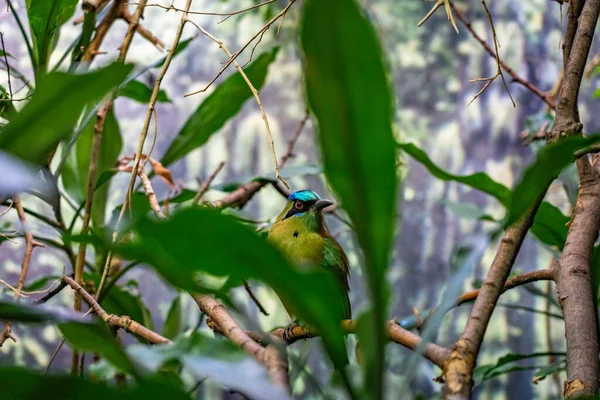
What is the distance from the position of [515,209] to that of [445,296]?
9 centimetres

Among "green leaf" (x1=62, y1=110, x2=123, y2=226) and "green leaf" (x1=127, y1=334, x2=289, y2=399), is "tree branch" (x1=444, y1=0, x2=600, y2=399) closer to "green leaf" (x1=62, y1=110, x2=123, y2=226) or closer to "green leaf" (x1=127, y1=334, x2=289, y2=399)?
"green leaf" (x1=127, y1=334, x2=289, y2=399)

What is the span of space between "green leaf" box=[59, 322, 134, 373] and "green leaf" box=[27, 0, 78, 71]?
0.89 meters

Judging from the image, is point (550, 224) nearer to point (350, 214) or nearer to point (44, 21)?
point (350, 214)

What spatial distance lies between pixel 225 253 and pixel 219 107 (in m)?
1.11

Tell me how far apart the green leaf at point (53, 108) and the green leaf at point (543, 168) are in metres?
0.36

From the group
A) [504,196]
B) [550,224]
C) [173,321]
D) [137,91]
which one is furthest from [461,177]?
[173,321]

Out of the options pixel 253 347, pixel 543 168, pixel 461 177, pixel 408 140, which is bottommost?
pixel 253 347

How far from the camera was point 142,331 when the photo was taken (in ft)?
2.36

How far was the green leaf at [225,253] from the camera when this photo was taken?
443 mm

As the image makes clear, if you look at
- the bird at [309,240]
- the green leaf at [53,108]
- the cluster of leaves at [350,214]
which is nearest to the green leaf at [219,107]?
the bird at [309,240]

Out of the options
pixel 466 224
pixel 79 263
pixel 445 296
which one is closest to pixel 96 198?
pixel 79 263

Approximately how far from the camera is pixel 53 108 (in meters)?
0.62

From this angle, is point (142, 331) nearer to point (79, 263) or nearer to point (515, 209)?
point (515, 209)

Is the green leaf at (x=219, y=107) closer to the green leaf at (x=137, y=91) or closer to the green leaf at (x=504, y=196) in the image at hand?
the green leaf at (x=137, y=91)
